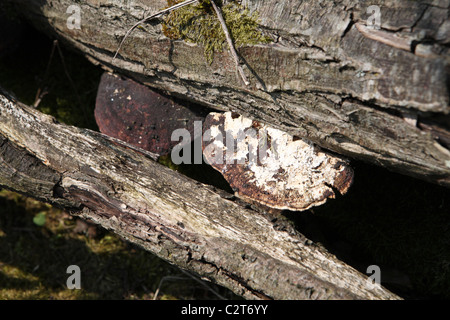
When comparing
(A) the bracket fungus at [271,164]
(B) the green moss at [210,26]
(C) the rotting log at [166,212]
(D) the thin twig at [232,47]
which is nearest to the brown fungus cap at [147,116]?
(C) the rotting log at [166,212]

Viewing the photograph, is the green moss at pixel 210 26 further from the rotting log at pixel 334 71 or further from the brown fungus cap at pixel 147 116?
the brown fungus cap at pixel 147 116

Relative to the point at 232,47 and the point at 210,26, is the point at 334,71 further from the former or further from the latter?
the point at 210,26

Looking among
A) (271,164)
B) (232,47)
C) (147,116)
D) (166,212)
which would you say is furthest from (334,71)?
(147,116)

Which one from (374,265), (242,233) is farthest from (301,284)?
(374,265)

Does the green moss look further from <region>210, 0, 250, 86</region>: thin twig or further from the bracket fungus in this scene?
the bracket fungus

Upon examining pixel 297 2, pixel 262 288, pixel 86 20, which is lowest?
pixel 262 288
